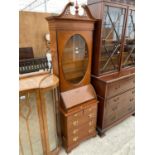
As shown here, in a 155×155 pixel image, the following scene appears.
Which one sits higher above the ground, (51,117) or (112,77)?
(112,77)

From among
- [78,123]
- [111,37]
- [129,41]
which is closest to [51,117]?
[78,123]

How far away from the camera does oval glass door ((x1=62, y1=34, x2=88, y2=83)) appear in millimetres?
1526

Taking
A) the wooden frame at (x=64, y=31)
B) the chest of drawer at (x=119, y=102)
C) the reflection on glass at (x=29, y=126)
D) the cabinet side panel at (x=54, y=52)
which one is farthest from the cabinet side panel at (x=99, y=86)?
the reflection on glass at (x=29, y=126)

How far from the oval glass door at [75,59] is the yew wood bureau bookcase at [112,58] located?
18 centimetres

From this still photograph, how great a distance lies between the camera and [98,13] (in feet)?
5.11

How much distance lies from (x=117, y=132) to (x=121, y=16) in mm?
1639

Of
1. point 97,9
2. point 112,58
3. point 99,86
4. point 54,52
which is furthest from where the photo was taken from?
point 112,58

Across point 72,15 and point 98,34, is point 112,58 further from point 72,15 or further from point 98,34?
point 72,15

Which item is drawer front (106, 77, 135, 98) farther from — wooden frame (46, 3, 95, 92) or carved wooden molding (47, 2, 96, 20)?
carved wooden molding (47, 2, 96, 20)

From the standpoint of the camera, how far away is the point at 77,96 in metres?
1.64

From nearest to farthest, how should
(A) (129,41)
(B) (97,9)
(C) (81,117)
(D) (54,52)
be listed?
(D) (54,52), (B) (97,9), (C) (81,117), (A) (129,41)

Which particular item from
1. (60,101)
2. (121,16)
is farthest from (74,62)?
(121,16)

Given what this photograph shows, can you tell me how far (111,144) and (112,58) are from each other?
46.4 inches
